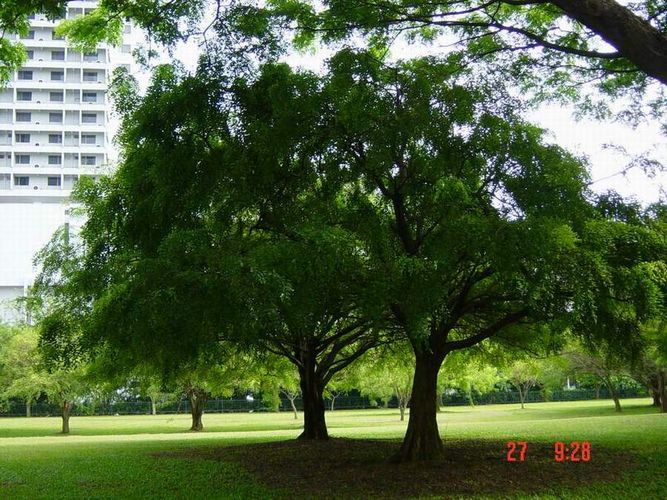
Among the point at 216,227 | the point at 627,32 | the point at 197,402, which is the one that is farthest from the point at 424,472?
the point at 197,402

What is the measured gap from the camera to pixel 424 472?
12.7 m

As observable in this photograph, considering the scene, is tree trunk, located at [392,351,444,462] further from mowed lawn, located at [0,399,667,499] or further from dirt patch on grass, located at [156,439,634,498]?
mowed lawn, located at [0,399,667,499]

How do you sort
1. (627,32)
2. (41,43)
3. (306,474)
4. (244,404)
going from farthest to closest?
(41,43), (244,404), (306,474), (627,32)

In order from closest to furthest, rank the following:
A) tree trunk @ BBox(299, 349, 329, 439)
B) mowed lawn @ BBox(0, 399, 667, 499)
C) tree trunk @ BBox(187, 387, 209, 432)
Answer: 1. mowed lawn @ BBox(0, 399, 667, 499)
2. tree trunk @ BBox(299, 349, 329, 439)
3. tree trunk @ BBox(187, 387, 209, 432)

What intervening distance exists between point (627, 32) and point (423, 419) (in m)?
9.76

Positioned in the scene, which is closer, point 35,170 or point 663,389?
point 663,389

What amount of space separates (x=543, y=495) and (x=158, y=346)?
6746 mm

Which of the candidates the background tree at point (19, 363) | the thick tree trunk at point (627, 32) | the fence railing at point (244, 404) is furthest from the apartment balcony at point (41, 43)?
the thick tree trunk at point (627, 32)

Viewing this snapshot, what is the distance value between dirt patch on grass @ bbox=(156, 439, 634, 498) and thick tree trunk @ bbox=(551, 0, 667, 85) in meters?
7.21

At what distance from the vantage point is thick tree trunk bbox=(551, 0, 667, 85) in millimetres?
6406

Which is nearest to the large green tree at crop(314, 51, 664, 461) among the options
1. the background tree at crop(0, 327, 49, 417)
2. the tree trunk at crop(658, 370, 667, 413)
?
the tree trunk at crop(658, 370, 667, 413)

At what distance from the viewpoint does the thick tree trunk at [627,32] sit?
21.0ft

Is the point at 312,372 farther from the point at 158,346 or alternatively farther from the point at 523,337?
the point at 158,346
